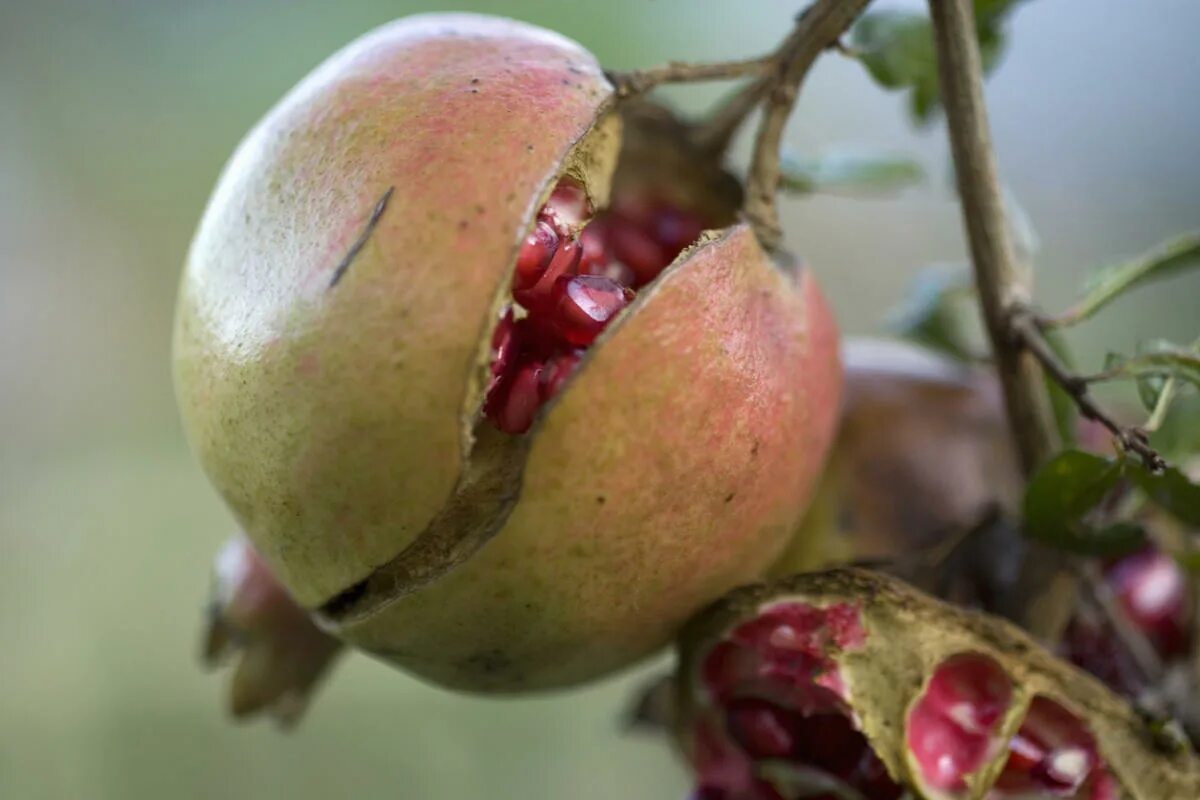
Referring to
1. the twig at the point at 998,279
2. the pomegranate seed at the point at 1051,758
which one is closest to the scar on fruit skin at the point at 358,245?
the twig at the point at 998,279

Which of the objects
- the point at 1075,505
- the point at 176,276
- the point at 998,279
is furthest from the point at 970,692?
the point at 176,276

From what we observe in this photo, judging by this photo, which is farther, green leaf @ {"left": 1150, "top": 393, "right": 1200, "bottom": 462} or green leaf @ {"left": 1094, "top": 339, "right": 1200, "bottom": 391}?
green leaf @ {"left": 1150, "top": 393, "right": 1200, "bottom": 462}

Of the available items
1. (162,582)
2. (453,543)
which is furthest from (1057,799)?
(162,582)

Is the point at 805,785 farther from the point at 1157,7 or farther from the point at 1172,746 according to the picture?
the point at 1157,7

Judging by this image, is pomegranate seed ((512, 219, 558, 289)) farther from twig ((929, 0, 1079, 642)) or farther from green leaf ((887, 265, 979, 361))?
green leaf ((887, 265, 979, 361))

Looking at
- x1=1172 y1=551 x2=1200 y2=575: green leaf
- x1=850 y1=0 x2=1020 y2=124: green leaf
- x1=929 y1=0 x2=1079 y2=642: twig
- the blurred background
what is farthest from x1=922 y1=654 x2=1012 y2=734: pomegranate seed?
the blurred background

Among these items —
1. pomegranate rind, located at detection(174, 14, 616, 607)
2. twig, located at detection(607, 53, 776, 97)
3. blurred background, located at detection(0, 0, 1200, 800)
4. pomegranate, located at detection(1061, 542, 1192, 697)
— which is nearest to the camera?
pomegranate rind, located at detection(174, 14, 616, 607)

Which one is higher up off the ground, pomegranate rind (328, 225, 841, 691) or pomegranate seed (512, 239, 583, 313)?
pomegranate seed (512, 239, 583, 313)
